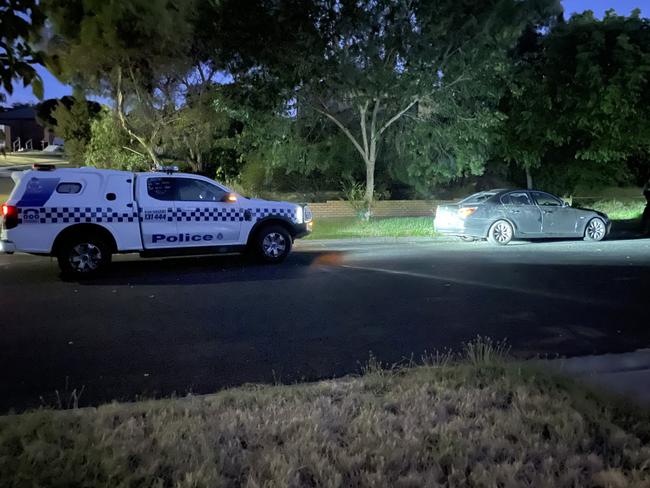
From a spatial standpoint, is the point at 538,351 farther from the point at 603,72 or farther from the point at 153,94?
the point at 153,94

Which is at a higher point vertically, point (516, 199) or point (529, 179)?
point (529, 179)

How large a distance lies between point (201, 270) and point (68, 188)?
2618 millimetres

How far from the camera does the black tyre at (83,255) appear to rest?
381 inches

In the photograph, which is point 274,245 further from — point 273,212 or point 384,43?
point 384,43

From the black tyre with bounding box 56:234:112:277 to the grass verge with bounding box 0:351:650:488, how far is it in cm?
629

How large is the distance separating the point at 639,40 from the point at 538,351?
17743 millimetres

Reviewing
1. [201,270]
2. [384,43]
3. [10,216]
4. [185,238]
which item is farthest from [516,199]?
[10,216]

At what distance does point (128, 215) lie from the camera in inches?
399

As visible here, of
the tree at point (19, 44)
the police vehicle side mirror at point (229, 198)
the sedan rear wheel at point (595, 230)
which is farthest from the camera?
the sedan rear wheel at point (595, 230)

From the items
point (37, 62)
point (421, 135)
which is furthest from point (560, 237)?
point (37, 62)

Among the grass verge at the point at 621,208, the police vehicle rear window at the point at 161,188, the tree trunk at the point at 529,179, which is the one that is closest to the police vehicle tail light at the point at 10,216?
the police vehicle rear window at the point at 161,188

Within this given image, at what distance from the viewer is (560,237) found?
50.6ft

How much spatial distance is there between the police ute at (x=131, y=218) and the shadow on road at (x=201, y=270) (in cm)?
33

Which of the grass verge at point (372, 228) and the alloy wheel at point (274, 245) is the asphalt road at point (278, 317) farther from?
the grass verge at point (372, 228)
